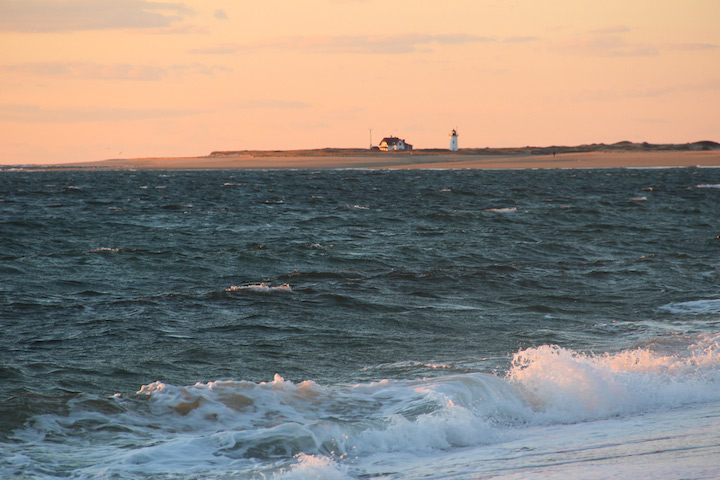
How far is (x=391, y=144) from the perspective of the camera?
165000mm

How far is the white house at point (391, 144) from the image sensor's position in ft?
541

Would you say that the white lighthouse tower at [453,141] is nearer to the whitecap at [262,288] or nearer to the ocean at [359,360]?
the ocean at [359,360]

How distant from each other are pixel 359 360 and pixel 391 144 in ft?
520

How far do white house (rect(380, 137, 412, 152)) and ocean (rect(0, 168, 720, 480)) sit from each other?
14605 centimetres

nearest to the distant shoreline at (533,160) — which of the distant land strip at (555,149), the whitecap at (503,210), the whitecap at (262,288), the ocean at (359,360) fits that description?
the distant land strip at (555,149)

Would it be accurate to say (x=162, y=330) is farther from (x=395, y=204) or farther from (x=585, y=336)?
(x=395, y=204)

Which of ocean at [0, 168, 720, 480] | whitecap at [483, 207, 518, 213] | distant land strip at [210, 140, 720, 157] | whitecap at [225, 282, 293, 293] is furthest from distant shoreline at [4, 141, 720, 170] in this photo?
whitecap at [225, 282, 293, 293]

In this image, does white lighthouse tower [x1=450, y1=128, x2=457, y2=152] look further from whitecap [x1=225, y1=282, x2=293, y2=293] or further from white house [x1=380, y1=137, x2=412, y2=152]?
whitecap [x1=225, y1=282, x2=293, y2=293]

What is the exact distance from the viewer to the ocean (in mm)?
5395

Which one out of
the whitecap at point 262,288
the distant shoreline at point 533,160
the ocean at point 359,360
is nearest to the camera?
the ocean at point 359,360

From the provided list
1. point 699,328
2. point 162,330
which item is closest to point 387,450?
point 162,330

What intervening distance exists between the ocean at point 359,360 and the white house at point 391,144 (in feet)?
479

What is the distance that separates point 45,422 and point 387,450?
9.89 ft

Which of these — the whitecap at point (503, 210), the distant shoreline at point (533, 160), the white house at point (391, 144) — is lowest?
the whitecap at point (503, 210)
